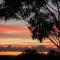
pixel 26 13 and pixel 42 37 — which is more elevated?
pixel 26 13

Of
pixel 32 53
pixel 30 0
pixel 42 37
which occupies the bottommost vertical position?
pixel 32 53

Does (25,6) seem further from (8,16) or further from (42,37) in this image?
(42,37)

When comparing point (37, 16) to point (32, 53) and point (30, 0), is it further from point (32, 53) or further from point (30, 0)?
point (32, 53)

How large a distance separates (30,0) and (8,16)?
2392 mm

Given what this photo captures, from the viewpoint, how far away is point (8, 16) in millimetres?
20500

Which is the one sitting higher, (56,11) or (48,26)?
(56,11)

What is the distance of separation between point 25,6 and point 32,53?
4.06m

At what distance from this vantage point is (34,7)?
20047 mm

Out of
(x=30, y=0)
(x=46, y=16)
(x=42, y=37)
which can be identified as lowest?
(x=42, y=37)

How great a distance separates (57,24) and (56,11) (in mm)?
1102

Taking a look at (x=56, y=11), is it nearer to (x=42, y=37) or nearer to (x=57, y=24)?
(x=57, y=24)

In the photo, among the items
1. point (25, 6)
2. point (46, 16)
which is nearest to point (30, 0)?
point (25, 6)

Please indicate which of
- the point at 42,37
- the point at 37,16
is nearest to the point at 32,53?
the point at 42,37

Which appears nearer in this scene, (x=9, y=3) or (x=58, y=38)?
(x=9, y=3)
